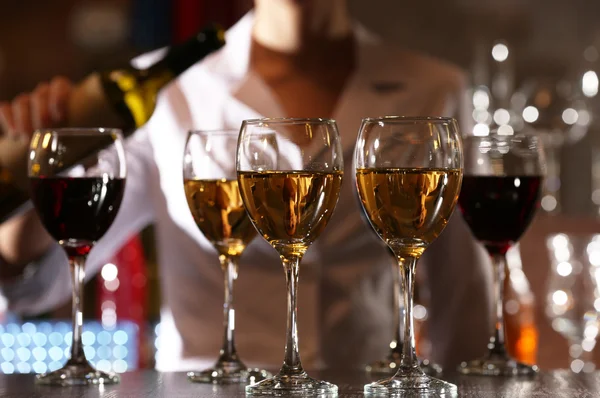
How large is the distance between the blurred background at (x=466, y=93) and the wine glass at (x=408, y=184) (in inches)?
23.8

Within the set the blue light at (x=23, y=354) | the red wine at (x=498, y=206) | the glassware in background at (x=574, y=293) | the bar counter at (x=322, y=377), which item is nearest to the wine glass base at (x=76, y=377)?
the bar counter at (x=322, y=377)

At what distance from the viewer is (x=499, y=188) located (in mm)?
836

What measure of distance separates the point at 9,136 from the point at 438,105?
737 mm

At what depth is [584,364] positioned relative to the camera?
6.15 feet

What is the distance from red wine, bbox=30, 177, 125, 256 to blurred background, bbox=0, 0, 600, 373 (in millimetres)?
436

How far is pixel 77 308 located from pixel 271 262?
0.67 m

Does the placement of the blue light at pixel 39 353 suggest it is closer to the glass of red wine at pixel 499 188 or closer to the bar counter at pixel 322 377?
the bar counter at pixel 322 377

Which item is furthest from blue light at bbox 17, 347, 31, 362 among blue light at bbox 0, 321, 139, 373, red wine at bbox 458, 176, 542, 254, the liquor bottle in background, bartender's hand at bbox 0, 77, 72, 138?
red wine at bbox 458, 176, 542, 254

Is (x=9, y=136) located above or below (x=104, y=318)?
above

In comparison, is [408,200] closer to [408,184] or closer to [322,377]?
[408,184]

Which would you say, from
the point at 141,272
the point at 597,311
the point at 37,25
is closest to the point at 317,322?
the point at 597,311

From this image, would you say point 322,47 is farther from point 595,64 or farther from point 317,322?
point 595,64

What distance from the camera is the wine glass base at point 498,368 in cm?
78

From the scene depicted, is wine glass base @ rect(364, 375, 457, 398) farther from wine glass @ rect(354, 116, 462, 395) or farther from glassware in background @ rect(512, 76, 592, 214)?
glassware in background @ rect(512, 76, 592, 214)
